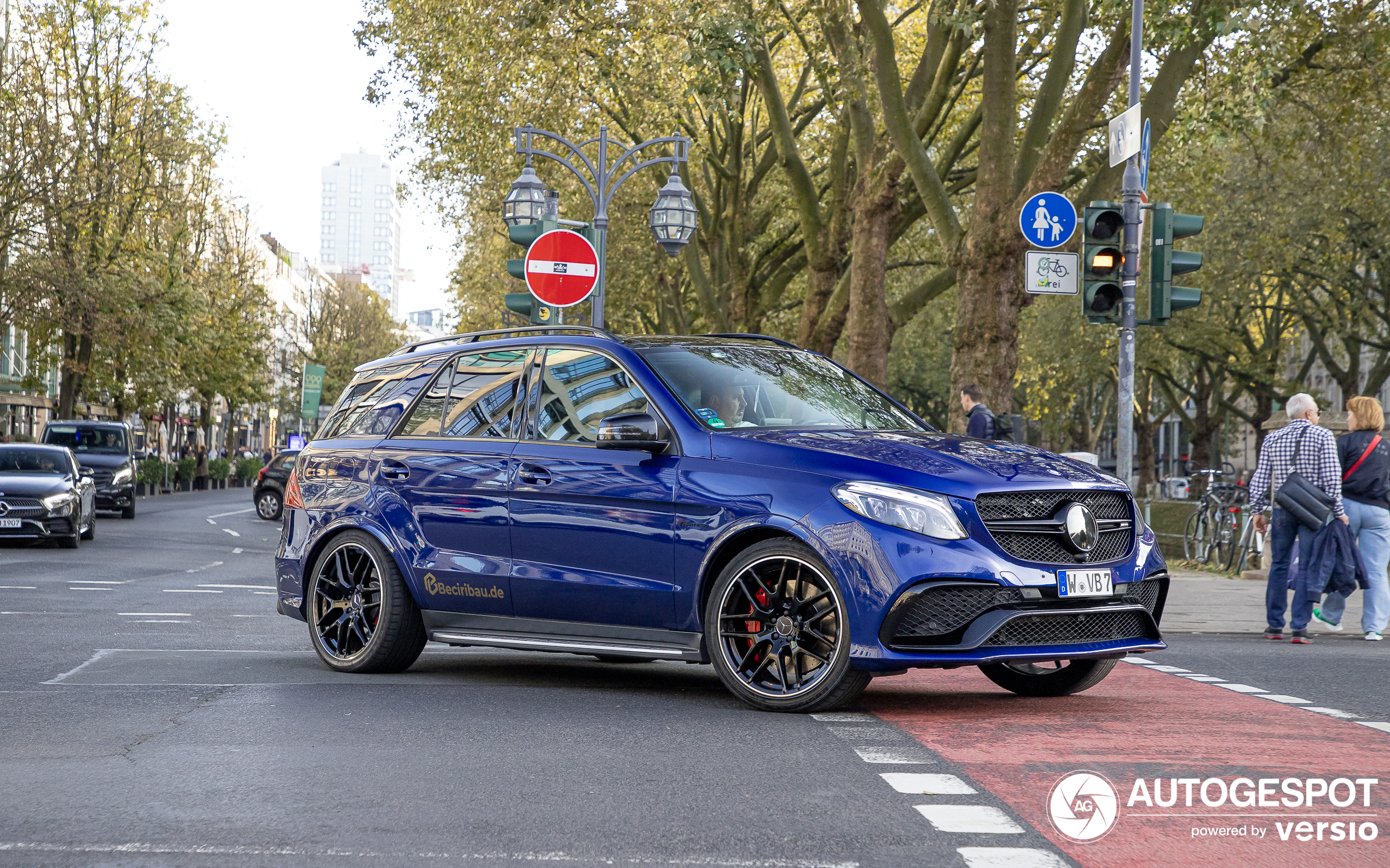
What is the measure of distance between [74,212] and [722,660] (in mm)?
33823

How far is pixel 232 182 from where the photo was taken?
Answer: 184 ft

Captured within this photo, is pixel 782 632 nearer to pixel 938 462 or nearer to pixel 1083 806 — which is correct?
pixel 938 462

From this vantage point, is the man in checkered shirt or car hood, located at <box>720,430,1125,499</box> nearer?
car hood, located at <box>720,430,1125,499</box>

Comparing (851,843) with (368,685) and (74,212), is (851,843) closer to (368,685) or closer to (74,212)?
(368,685)

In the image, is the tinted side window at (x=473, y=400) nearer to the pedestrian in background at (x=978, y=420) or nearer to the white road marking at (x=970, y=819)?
the white road marking at (x=970, y=819)

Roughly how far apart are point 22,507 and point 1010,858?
2092 centimetres

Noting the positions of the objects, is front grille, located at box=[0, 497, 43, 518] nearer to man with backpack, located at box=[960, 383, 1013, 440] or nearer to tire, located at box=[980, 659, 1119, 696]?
man with backpack, located at box=[960, 383, 1013, 440]

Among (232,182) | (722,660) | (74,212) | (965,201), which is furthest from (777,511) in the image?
(232,182)

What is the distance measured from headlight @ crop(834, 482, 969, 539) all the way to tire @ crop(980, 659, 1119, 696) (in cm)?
159

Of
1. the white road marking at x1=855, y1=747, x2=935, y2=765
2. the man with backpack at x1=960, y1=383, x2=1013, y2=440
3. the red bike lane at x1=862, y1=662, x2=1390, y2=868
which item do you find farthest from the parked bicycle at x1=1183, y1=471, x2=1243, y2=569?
the white road marking at x1=855, y1=747, x2=935, y2=765

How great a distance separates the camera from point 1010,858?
4617 millimetres

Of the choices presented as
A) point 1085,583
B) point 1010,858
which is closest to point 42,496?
point 1085,583

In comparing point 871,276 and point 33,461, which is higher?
point 871,276

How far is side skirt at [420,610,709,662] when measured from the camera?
7.69 m
